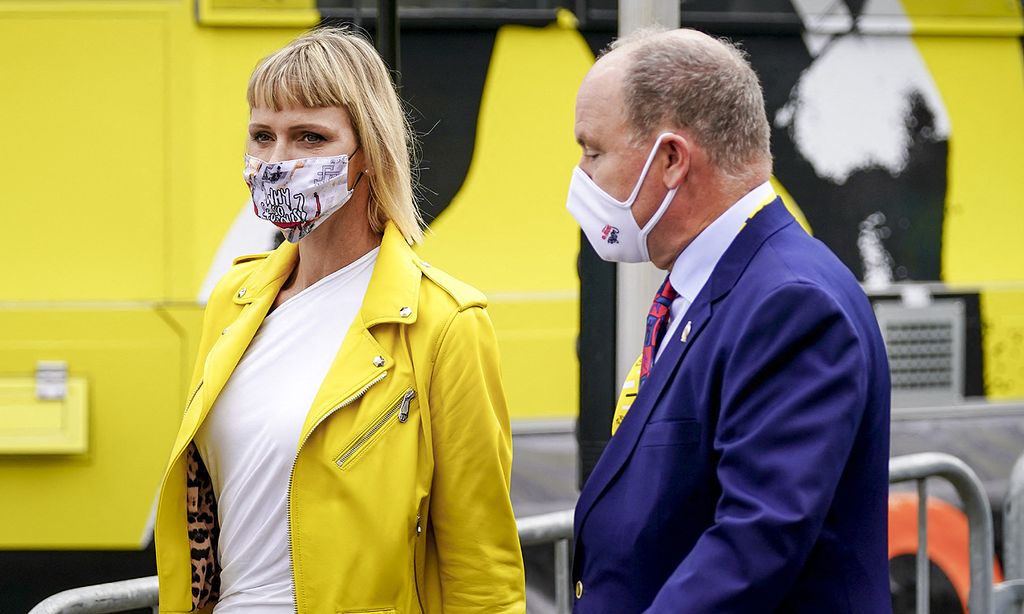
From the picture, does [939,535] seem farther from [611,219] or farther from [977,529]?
[611,219]

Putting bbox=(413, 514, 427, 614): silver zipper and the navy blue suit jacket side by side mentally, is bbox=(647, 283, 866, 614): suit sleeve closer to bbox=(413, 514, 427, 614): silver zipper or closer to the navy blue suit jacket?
the navy blue suit jacket

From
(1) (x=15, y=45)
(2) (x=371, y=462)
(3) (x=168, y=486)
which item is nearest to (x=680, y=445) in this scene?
(2) (x=371, y=462)

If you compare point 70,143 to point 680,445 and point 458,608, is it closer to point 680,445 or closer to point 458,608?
point 458,608

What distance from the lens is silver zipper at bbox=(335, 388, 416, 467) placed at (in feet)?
6.59

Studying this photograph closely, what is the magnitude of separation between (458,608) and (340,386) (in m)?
0.43

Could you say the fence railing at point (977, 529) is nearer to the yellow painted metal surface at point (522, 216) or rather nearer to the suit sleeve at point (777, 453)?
the yellow painted metal surface at point (522, 216)

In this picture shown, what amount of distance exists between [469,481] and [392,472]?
0.47 ft

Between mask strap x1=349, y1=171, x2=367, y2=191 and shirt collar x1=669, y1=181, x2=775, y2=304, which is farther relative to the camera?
mask strap x1=349, y1=171, x2=367, y2=191

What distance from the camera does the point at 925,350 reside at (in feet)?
14.8

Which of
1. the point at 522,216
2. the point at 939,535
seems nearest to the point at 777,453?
the point at 522,216

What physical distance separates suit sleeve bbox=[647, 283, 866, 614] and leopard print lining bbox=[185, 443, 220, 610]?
885 mm

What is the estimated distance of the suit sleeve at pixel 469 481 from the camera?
6.81 ft

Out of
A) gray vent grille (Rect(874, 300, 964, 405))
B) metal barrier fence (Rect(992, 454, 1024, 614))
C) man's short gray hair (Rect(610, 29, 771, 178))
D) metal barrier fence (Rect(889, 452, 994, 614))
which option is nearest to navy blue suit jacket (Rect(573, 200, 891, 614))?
man's short gray hair (Rect(610, 29, 771, 178))

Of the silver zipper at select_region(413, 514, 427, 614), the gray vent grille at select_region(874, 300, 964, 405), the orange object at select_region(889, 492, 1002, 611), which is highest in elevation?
the gray vent grille at select_region(874, 300, 964, 405)
